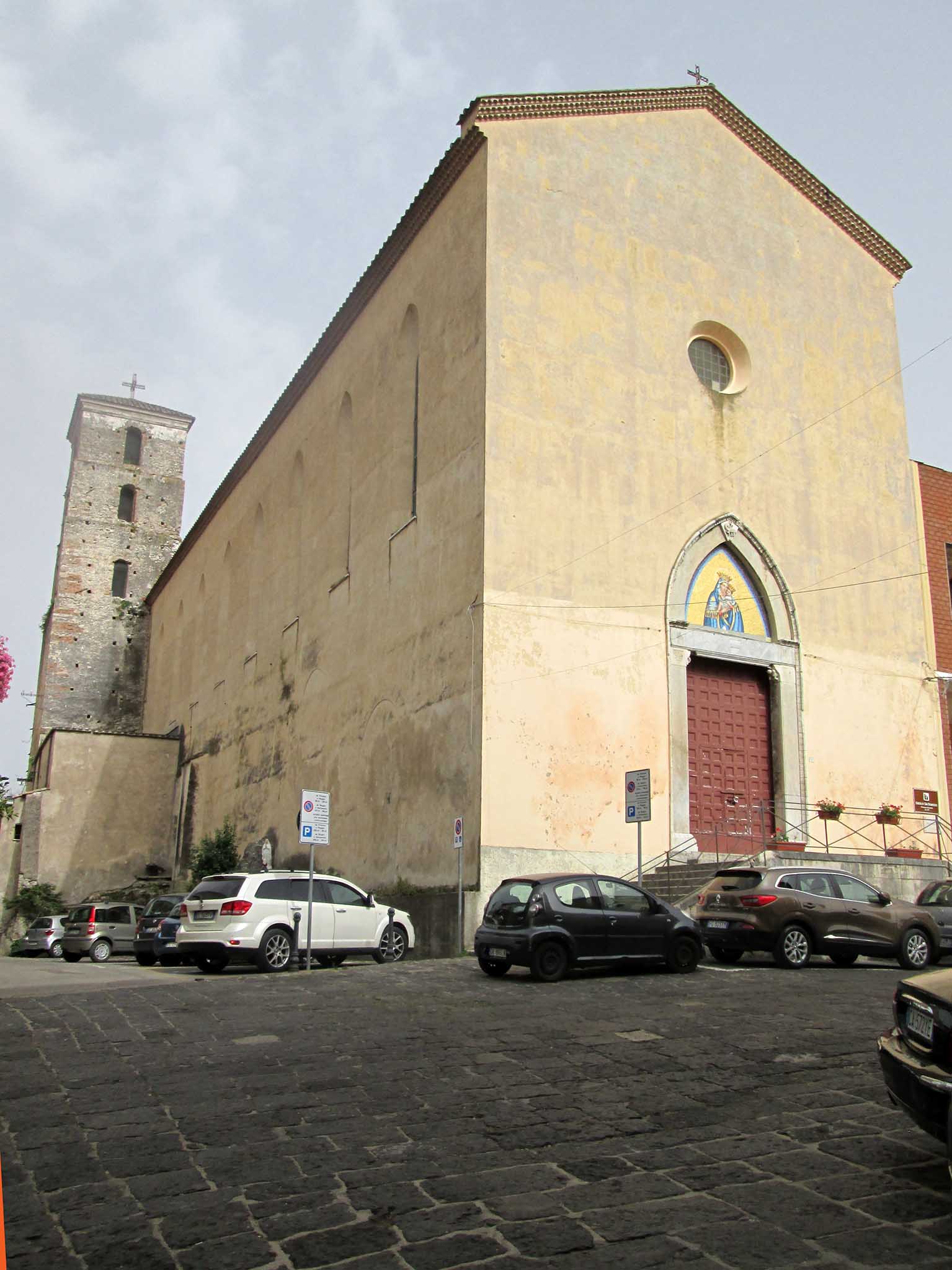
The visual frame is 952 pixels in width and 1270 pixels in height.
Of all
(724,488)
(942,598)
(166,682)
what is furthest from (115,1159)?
(166,682)

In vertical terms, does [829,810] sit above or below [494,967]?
above

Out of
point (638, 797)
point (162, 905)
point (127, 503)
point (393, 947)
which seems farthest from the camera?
point (127, 503)

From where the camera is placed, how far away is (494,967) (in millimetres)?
14602

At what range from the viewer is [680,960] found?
14.6 meters

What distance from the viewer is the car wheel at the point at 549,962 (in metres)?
13.8

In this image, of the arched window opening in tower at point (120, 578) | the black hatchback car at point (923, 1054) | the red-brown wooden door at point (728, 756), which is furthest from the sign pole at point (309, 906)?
the arched window opening in tower at point (120, 578)

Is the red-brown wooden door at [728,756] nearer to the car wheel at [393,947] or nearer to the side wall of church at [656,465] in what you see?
the side wall of church at [656,465]

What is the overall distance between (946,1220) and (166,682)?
47.8 meters

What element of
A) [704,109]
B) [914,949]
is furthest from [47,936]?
[704,109]

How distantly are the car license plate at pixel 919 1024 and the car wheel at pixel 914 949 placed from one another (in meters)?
10.5

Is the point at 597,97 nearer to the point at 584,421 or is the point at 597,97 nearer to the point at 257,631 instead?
the point at 584,421

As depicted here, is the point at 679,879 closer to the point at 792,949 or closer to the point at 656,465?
the point at 792,949

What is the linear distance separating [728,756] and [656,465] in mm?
5986

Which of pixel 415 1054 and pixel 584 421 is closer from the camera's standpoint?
pixel 415 1054
